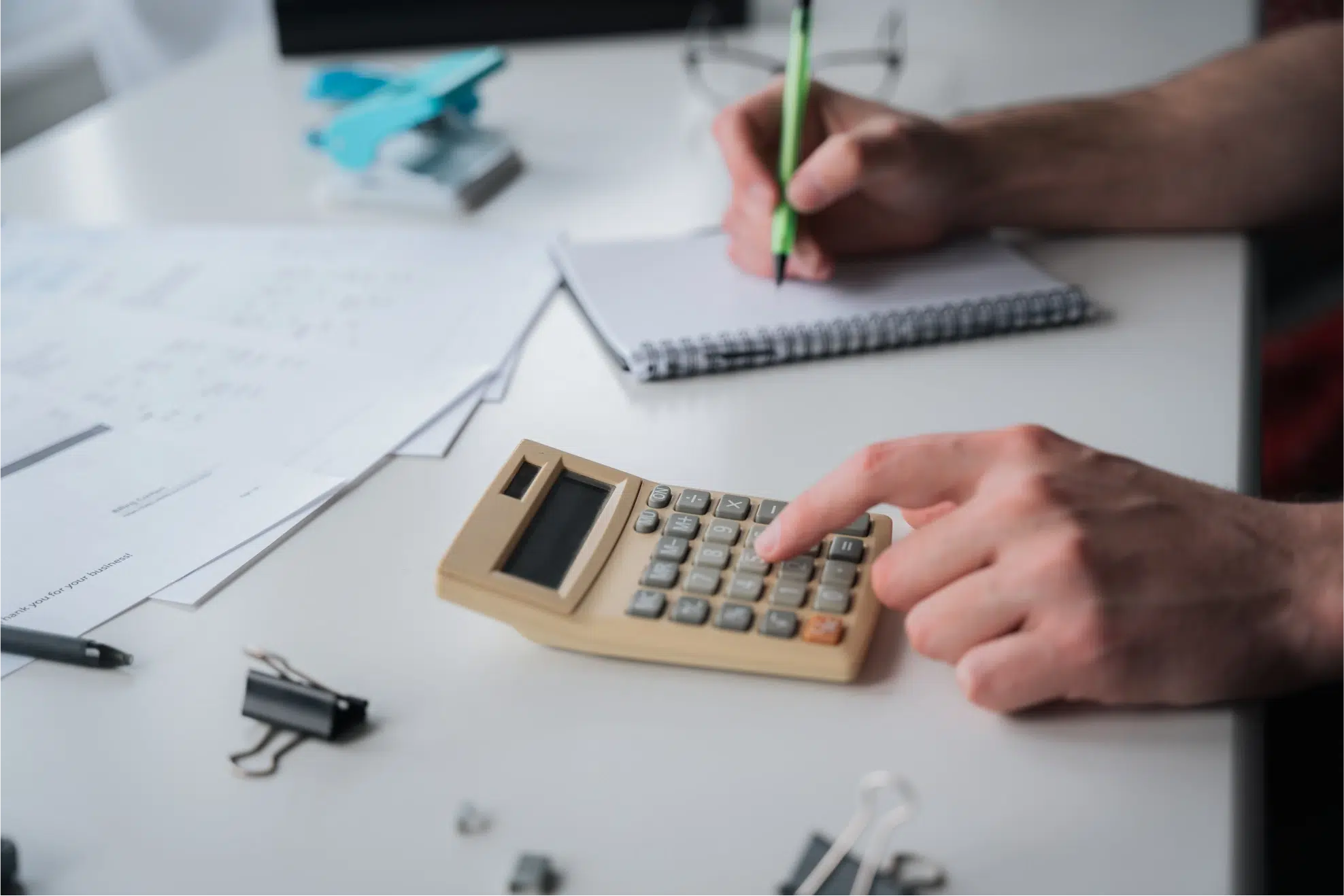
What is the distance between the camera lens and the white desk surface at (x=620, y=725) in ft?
1.29

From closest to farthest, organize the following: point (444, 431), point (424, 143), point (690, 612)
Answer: point (690, 612)
point (444, 431)
point (424, 143)

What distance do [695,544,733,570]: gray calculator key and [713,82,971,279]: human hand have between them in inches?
11.7

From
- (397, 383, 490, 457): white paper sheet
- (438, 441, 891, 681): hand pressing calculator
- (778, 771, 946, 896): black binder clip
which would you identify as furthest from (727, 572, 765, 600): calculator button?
(397, 383, 490, 457): white paper sheet

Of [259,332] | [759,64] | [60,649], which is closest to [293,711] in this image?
[60,649]

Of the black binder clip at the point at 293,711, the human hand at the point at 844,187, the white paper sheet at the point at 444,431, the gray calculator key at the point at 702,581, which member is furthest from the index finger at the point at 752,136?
the black binder clip at the point at 293,711

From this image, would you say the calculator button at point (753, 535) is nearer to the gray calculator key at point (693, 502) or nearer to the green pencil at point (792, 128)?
the gray calculator key at point (693, 502)

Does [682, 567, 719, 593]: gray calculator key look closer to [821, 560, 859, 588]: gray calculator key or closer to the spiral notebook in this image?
[821, 560, 859, 588]: gray calculator key

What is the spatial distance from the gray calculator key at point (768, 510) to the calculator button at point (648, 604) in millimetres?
63

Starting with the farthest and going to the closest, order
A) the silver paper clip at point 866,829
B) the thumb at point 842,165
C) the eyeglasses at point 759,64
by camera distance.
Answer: the eyeglasses at point 759,64, the thumb at point 842,165, the silver paper clip at point 866,829

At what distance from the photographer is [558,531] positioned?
502 mm

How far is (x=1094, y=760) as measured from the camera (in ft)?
1.38

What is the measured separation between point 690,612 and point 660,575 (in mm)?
24

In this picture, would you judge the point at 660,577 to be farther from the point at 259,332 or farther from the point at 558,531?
the point at 259,332

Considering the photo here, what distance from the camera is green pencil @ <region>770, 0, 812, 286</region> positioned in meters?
0.73
